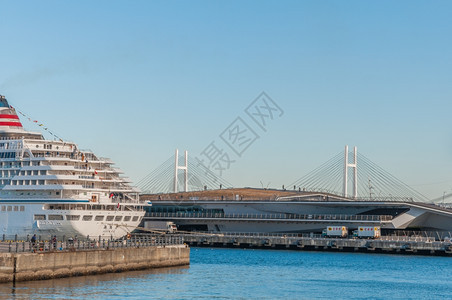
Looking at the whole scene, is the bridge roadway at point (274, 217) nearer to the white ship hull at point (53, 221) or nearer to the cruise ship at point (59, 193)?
the cruise ship at point (59, 193)

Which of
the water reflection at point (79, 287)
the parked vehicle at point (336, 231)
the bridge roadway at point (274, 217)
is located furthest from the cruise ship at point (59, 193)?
the water reflection at point (79, 287)

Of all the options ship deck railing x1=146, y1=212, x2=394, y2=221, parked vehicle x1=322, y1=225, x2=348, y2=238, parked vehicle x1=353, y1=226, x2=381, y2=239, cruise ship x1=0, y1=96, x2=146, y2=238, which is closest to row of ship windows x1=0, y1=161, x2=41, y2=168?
cruise ship x1=0, y1=96, x2=146, y2=238

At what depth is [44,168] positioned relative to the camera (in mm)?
79812

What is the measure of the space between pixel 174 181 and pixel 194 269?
55849mm

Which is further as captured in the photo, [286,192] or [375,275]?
[286,192]

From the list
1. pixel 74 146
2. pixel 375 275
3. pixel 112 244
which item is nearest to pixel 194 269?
pixel 112 244

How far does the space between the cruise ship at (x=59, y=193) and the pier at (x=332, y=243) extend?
11.2 metres

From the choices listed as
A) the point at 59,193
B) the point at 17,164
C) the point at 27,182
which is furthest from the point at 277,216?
the point at 17,164

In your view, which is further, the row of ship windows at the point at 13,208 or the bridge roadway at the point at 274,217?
the bridge roadway at the point at 274,217

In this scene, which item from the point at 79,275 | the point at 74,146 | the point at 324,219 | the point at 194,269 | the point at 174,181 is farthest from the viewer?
the point at 174,181

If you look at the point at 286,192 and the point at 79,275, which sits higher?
the point at 286,192

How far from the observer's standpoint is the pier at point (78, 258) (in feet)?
143

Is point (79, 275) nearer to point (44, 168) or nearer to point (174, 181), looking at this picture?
point (44, 168)

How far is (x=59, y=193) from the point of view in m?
79.6
